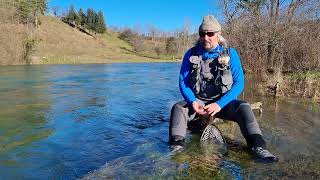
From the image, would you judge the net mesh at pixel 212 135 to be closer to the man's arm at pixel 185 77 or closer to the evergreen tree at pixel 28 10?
the man's arm at pixel 185 77

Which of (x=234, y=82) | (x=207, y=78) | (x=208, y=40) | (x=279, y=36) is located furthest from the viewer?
(x=279, y=36)

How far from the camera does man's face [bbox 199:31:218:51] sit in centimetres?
570

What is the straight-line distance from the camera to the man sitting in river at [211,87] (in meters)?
5.54

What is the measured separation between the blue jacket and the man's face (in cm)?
8

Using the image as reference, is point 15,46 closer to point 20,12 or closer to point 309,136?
point 20,12

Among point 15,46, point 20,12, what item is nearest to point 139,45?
point 20,12

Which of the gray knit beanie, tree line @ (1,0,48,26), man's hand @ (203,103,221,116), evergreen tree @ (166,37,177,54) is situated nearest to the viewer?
man's hand @ (203,103,221,116)

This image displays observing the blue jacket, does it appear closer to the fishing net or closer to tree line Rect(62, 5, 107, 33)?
the fishing net

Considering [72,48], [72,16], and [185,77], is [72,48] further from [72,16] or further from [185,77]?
[185,77]

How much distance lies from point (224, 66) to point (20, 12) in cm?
8169

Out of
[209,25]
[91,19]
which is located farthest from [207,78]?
[91,19]

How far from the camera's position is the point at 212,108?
551cm

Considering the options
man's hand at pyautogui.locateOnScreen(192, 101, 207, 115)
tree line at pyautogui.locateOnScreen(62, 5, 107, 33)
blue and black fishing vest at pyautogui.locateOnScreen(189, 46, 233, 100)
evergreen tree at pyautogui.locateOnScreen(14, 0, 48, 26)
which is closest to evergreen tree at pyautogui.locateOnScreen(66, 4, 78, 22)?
tree line at pyautogui.locateOnScreen(62, 5, 107, 33)

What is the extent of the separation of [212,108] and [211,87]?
540mm
